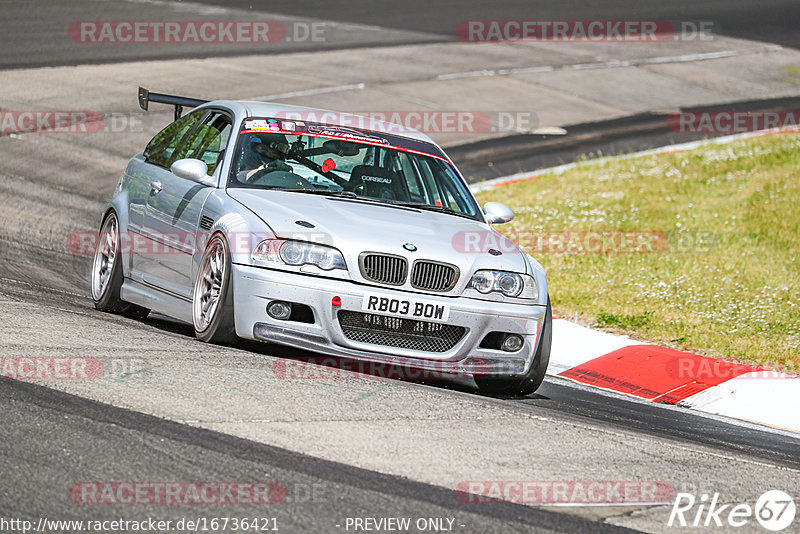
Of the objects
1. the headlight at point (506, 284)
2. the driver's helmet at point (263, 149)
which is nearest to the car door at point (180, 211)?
the driver's helmet at point (263, 149)

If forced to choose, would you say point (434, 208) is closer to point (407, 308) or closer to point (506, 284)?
point (506, 284)

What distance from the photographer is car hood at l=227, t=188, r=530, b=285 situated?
6.99 metres

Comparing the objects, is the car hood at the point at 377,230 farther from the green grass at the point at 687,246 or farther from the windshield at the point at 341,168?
the green grass at the point at 687,246

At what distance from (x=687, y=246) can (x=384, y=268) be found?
6519mm

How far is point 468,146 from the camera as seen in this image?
1827 centimetres

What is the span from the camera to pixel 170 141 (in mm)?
8914

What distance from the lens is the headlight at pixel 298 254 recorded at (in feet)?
22.7

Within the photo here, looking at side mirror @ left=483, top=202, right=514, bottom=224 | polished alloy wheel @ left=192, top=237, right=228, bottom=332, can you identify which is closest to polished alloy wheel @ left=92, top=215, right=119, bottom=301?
polished alloy wheel @ left=192, top=237, right=228, bottom=332

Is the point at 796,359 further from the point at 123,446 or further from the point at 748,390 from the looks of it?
the point at 123,446

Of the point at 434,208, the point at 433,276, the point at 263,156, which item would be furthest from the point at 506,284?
the point at 263,156

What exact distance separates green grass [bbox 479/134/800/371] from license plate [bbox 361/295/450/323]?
331 cm

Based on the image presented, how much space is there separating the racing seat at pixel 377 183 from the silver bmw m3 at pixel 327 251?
10mm

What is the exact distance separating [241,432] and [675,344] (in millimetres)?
5268

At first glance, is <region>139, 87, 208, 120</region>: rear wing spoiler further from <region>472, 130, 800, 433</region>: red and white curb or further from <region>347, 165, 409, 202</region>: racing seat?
<region>472, 130, 800, 433</region>: red and white curb
